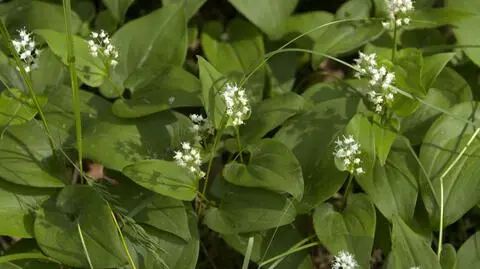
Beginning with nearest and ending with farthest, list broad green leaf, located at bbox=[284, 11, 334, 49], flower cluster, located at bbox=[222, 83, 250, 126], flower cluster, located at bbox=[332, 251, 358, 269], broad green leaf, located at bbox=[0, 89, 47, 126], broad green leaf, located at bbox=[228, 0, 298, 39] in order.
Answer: flower cluster, located at bbox=[332, 251, 358, 269] → flower cluster, located at bbox=[222, 83, 250, 126] → broad green leaf, located at bbox=[0, 89, 47, 126] → broad green leaf, located at bbox=[228, 0, 298, 39] → broad green leaf, located at bbox=[284, 11, 334, 49]

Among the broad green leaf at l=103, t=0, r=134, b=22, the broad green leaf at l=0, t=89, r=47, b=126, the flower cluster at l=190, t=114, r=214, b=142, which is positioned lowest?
the flower cluster at l=190, t=114, r=214, b=142

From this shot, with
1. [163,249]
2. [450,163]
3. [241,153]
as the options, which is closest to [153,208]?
[163,249]

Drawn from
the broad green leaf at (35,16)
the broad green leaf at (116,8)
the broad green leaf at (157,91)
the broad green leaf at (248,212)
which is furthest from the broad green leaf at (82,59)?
the broad green leaf at (248,212)

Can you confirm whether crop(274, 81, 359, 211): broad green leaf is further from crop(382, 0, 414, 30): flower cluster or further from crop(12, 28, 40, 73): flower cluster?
crop(12, 28, 40, 73): flower cluster

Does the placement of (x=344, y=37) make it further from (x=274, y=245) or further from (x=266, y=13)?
(x=274, y=245)

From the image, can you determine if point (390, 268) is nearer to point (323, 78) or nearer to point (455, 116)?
point (455, 116)

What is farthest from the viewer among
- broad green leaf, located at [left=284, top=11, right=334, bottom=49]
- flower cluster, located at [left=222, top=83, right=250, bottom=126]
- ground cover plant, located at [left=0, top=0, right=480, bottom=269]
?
broad green leaf, located at [left=284, top=11, right=334, bottom=49]

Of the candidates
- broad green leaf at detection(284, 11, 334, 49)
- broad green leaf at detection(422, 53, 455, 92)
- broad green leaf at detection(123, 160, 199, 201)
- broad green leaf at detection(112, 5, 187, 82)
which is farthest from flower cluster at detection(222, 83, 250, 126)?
broad green leaf at detection(284, 11, 334, 49)
